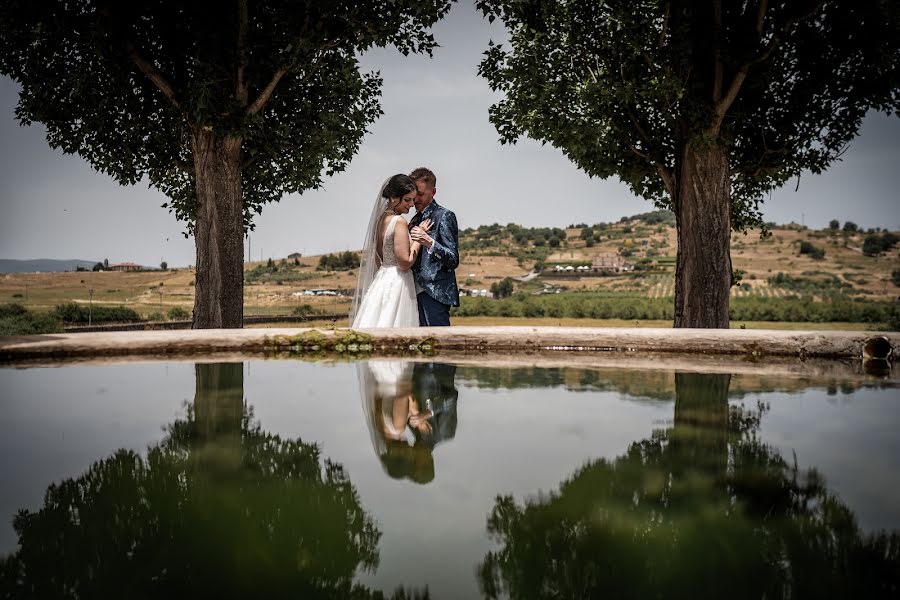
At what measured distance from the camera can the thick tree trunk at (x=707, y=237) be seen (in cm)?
1030

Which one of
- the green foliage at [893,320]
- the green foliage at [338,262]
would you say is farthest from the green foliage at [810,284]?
the green foliage at [338,262]

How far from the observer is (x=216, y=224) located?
32.3 feet

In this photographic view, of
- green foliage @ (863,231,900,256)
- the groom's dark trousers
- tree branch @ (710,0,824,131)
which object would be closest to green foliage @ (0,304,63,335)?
the groom's dark trousers

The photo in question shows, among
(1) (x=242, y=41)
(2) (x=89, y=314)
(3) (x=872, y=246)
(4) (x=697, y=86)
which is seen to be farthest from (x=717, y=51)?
(3) (x=872, y=246)

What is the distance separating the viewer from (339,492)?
2404mm

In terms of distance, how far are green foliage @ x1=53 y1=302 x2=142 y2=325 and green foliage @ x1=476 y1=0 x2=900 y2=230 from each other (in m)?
47.8

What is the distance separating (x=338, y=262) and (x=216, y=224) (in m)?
125

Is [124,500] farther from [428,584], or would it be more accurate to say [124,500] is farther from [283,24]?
[283,24]

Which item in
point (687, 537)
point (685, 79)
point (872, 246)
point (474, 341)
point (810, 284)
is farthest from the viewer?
point (872, 246)

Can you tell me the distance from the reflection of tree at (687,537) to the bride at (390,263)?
15.4 ft

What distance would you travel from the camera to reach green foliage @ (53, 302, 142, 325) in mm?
52550

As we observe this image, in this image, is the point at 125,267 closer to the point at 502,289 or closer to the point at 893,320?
the point at 502,289

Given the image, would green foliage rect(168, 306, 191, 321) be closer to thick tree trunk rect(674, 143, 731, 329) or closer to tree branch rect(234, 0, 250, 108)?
tree branch rect(234, 0, 250, 108)

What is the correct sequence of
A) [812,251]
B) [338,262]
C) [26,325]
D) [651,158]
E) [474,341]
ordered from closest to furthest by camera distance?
[474,341]
[651,158]
[26,325]
[338,262]
[812,251]
